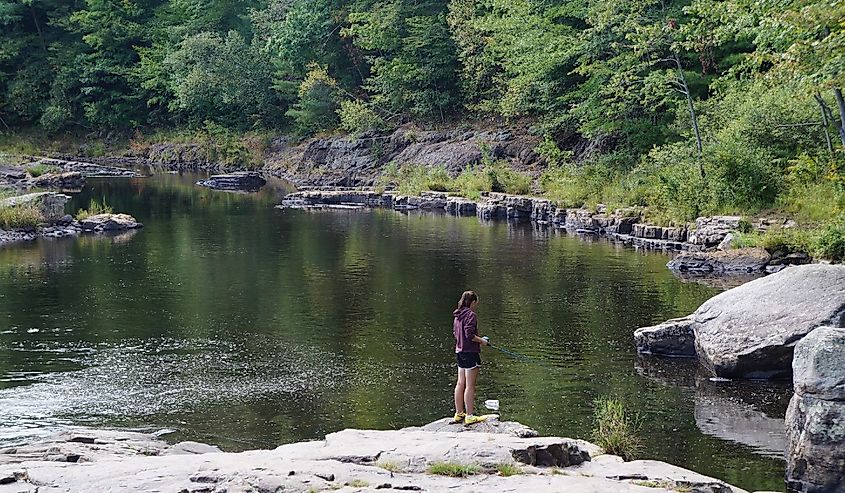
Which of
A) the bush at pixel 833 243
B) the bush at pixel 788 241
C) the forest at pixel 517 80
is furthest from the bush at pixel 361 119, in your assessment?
the bush at pixel 833 243

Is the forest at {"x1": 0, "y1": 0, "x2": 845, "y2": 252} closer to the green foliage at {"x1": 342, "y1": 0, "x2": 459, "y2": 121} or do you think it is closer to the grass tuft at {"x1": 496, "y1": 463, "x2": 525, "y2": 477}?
the green foliage at {"x1": 342, "y1": 0, "x2": 459, "y2": 121}

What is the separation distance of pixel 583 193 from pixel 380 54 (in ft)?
99.3

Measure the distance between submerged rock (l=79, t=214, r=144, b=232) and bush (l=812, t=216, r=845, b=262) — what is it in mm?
25909

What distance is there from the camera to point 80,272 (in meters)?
29.5

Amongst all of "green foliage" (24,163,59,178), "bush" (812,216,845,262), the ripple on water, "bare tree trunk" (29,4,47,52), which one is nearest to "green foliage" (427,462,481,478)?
the ripple on water

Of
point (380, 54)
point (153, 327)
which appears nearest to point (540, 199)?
point (153, 327)

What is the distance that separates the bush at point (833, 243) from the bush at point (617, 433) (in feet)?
40.9

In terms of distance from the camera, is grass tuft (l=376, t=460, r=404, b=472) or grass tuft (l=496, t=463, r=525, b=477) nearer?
grass tuft (l=496, t=463, r=525, b=477)

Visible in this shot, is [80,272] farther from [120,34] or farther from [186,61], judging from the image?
[120,34]

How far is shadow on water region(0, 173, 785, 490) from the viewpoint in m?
15.5

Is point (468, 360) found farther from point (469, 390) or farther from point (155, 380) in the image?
point (155, 380)

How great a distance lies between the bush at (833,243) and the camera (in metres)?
A: 25.2

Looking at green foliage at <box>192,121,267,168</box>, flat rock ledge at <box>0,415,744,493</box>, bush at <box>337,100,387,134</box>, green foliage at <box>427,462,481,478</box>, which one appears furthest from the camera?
green foliage at <box>192,121,267,168</box>

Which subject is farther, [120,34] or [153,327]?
[120,34]
